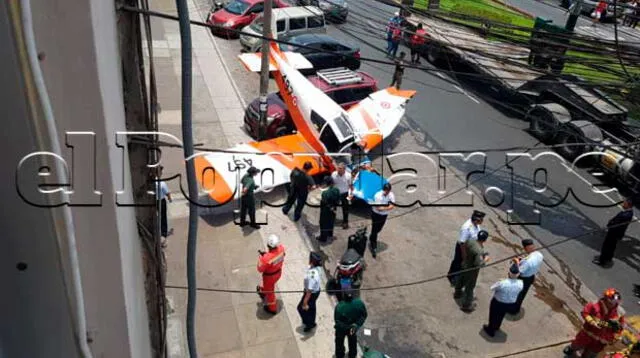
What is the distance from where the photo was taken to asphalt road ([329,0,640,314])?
9836 millimetres

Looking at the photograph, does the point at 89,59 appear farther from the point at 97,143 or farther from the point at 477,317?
the point at 477,317

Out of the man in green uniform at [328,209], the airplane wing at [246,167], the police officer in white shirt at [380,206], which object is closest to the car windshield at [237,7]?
the airplane wing at [246,167]

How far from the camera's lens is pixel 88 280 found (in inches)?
61.6

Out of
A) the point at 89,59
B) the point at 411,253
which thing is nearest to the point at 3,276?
the point at 89,59

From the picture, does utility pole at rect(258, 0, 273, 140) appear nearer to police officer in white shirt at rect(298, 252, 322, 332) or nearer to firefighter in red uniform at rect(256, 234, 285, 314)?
Result: firefighter in red uniform at rect(256, 234, 285, 314)

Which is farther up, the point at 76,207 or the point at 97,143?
the point at 97,143

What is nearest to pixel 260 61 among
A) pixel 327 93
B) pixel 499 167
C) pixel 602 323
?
pixel 327 93

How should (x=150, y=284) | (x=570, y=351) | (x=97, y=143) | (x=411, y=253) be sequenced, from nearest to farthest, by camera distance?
(x=97, y=143) → (x=150, y=284) → (x=570, y=351) → (x=411, y=253)

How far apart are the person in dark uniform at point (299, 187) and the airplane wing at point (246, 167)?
0.32 metres

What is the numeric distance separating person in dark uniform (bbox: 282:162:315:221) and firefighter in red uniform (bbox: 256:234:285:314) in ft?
6.80

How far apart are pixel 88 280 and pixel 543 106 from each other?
44.8 ft

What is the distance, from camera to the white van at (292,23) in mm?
18109

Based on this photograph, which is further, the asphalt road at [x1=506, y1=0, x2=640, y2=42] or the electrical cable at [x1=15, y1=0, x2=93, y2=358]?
the asphalt road at [x1=506, y1=0, x2=640, y2=42]

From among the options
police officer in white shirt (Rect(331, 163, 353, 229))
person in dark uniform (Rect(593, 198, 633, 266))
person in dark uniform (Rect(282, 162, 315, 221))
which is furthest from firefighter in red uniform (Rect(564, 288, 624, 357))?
person in dark uniform (Rect(282, 162, 315, 221))
